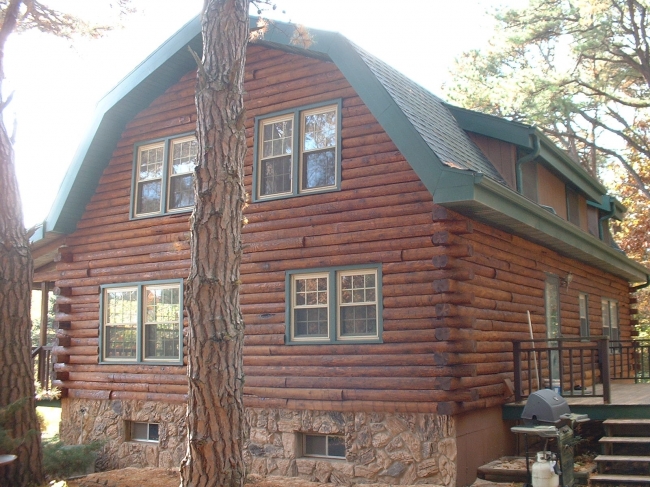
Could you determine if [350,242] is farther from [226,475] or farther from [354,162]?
[226,475]

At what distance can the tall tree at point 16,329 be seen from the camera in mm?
8969

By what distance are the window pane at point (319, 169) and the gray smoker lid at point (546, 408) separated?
4.36m

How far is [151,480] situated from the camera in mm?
10523

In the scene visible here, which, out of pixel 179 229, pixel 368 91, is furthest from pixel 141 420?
pixel 368 91

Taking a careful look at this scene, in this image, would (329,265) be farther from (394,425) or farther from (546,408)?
(546,408)

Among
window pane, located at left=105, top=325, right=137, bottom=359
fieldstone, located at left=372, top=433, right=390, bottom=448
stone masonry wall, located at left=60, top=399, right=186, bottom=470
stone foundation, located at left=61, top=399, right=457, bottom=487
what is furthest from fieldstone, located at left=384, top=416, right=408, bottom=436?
window pane, located at left=105, top=325, right=137, bottom=359

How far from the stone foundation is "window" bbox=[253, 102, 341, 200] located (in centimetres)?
349

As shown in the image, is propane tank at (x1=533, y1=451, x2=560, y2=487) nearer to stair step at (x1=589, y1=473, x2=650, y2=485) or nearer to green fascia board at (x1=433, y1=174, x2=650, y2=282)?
stair step at (x1=589, y1=473, x2=650, y2=485)

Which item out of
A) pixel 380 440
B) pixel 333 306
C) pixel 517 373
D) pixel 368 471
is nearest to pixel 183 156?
pixel 333 306

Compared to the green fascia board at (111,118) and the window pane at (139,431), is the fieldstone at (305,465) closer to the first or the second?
the window pane at (139,431)

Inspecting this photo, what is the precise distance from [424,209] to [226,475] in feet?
14.9

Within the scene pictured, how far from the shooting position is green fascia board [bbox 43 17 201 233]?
1241cm

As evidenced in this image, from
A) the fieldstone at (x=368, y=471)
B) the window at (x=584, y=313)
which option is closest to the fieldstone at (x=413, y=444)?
the fieldstone at (x=368, y=471)

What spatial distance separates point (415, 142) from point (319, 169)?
6.63ft
